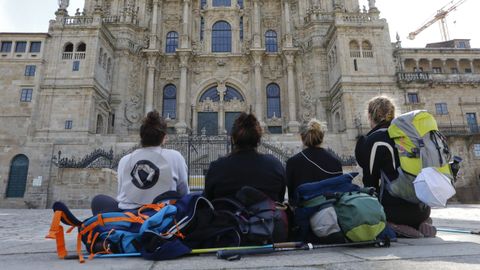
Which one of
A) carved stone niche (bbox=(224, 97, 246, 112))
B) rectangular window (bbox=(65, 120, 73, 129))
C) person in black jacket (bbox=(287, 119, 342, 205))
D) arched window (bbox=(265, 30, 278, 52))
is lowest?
person in black jacket (bbox=(287, 119, 342, 205))

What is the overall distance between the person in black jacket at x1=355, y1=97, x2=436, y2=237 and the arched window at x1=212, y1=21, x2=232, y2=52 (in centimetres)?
2997

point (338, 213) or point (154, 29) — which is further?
point (154, 29)

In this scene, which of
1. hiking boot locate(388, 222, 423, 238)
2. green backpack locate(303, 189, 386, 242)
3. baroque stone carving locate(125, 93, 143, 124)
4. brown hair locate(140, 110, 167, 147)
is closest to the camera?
green backpack locate(303, 189, 386, 242)

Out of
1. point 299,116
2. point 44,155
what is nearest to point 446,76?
point 299,116

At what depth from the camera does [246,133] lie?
382 centimetres

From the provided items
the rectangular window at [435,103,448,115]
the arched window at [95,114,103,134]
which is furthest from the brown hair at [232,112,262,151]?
the rectangular window at [435,103,448,115]

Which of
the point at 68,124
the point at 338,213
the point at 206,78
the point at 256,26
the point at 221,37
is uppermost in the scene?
the point at 256,26

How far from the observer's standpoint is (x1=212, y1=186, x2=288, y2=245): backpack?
11.4ft

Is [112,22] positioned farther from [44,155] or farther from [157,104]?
[44,155]

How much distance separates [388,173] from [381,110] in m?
1.02

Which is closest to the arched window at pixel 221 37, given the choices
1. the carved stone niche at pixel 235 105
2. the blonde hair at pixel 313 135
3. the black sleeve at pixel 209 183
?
the carved stone niche at pixel 235 105

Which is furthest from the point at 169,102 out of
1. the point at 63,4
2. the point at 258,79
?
the point at 63,4

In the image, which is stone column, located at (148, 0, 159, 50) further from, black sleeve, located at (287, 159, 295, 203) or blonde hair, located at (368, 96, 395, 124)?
black sleeve, located at (287, 159, 295, 203)

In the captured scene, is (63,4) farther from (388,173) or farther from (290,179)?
(388,173)
